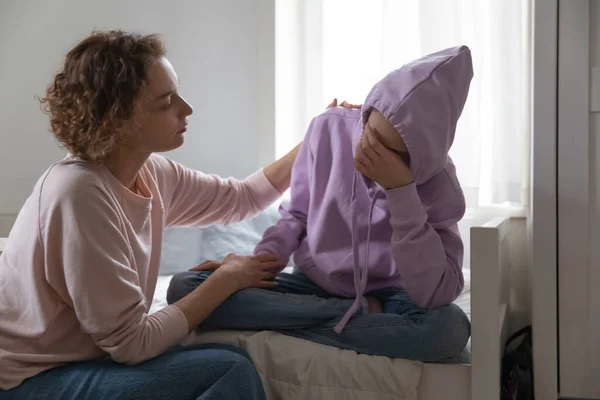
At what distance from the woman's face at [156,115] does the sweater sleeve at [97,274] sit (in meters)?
0.15

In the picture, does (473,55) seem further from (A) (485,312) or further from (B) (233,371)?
(B) (233,371)

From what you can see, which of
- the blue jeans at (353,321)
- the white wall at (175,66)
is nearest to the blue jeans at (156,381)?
the blue jeans at (353,321)

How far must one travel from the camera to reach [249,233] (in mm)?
2037

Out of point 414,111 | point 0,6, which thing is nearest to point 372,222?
point 414,111

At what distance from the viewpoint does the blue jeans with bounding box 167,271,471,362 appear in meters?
1.20

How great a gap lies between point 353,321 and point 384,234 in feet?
0.61

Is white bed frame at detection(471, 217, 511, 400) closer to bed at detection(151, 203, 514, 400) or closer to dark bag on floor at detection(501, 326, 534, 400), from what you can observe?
bed at detection(151, 203, 514, 400)

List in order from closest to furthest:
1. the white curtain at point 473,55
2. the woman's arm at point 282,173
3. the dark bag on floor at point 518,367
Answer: the dark bag on floor at point 518,367, the woman's arm at point 282,173, the white curtain at point 473,55

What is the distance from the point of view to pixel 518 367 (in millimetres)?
1488

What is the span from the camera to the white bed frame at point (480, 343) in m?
1.15

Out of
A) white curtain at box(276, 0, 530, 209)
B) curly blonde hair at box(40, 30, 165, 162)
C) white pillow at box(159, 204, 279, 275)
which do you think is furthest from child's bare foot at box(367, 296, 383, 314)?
white curtain at box(276, 0, 530, 209)

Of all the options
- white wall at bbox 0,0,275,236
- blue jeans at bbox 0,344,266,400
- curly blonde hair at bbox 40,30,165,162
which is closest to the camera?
blue jeans at bbox 0,344,266,400

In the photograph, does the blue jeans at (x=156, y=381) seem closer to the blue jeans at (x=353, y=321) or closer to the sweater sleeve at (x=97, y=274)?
the sweater sleeve at (x=97, y=274)

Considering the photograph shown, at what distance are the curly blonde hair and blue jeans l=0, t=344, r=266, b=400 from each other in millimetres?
363
